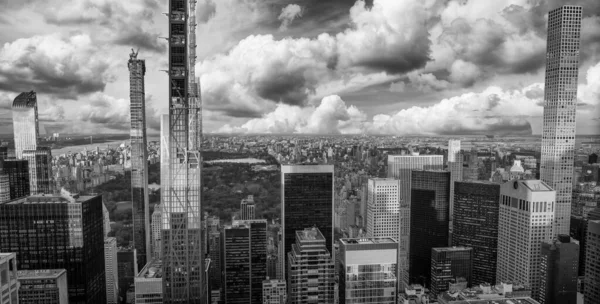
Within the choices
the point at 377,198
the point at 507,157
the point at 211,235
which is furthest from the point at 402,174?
the point at 211,235

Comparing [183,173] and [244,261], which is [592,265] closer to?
[183,173]

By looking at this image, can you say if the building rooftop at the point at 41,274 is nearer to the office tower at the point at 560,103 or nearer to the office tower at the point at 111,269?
the office tower at the point at 111,269

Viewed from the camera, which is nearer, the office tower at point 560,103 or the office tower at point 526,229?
the office tower at point 526,229

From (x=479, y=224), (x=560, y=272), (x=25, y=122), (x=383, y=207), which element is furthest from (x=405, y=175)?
(x=25, y=122)

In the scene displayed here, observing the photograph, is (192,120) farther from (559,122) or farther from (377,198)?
(559,122)

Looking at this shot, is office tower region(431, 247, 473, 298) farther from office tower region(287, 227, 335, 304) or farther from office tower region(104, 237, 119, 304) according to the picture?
office tower region(104, 237, 119, 304)

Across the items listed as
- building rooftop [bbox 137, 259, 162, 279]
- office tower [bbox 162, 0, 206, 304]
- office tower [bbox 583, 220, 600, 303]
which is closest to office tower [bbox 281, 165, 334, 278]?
building rooftop [bbox 137, 259, 162, 279]

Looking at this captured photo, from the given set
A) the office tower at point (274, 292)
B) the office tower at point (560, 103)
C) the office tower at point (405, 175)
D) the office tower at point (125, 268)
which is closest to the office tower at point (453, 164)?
the office tower at point (405, 175)
